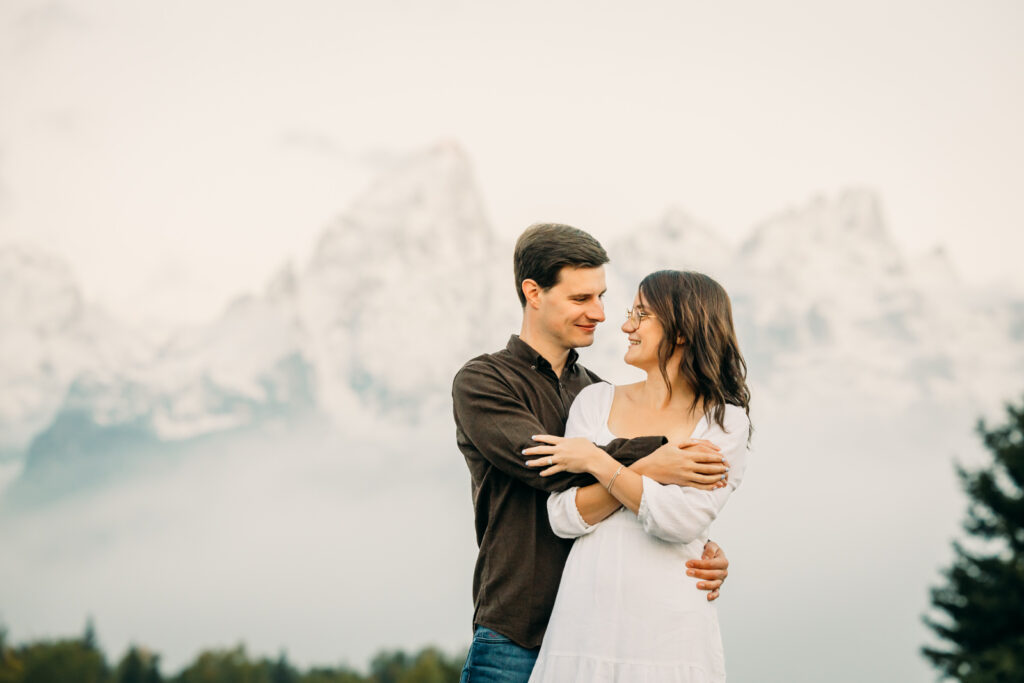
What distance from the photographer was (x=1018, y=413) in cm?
2920

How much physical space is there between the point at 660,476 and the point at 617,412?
1.23ft

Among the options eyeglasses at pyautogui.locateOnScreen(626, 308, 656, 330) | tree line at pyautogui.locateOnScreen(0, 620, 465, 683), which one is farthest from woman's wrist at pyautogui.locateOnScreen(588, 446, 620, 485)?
tree line at pyautogui.locateOnScreen(0, 620, 465, 683)

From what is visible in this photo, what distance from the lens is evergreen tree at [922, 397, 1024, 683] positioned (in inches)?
1075

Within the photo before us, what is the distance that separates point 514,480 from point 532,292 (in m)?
0.73

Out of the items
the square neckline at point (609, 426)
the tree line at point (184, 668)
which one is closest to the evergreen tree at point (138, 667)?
the tree line at point (184, 668)

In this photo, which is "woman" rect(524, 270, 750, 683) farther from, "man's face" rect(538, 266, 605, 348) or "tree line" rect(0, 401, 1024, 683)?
"tree line" rect(0, 401, 1024, 683)

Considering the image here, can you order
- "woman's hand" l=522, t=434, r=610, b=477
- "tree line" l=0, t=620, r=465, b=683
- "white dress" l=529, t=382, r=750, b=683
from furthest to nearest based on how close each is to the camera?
"tree line" l=0, t=620, r=465, b=683, "woman's hand" l=522, t=434, r=610, b=477, "white dress" l=529, t=382, r=750, b=683

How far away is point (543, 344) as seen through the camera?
3.80 meters

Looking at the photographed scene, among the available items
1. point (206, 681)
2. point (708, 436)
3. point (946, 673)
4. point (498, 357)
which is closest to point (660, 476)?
point (708, 436)

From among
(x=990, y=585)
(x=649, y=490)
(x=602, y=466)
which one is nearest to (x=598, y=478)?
(x=602, y=466)

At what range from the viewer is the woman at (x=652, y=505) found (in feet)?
10.1

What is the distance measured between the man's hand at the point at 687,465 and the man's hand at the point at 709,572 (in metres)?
0.24

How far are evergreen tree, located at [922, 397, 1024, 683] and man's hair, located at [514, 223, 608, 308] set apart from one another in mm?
26495

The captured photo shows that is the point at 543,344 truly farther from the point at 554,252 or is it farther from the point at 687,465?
the point at 687,465
